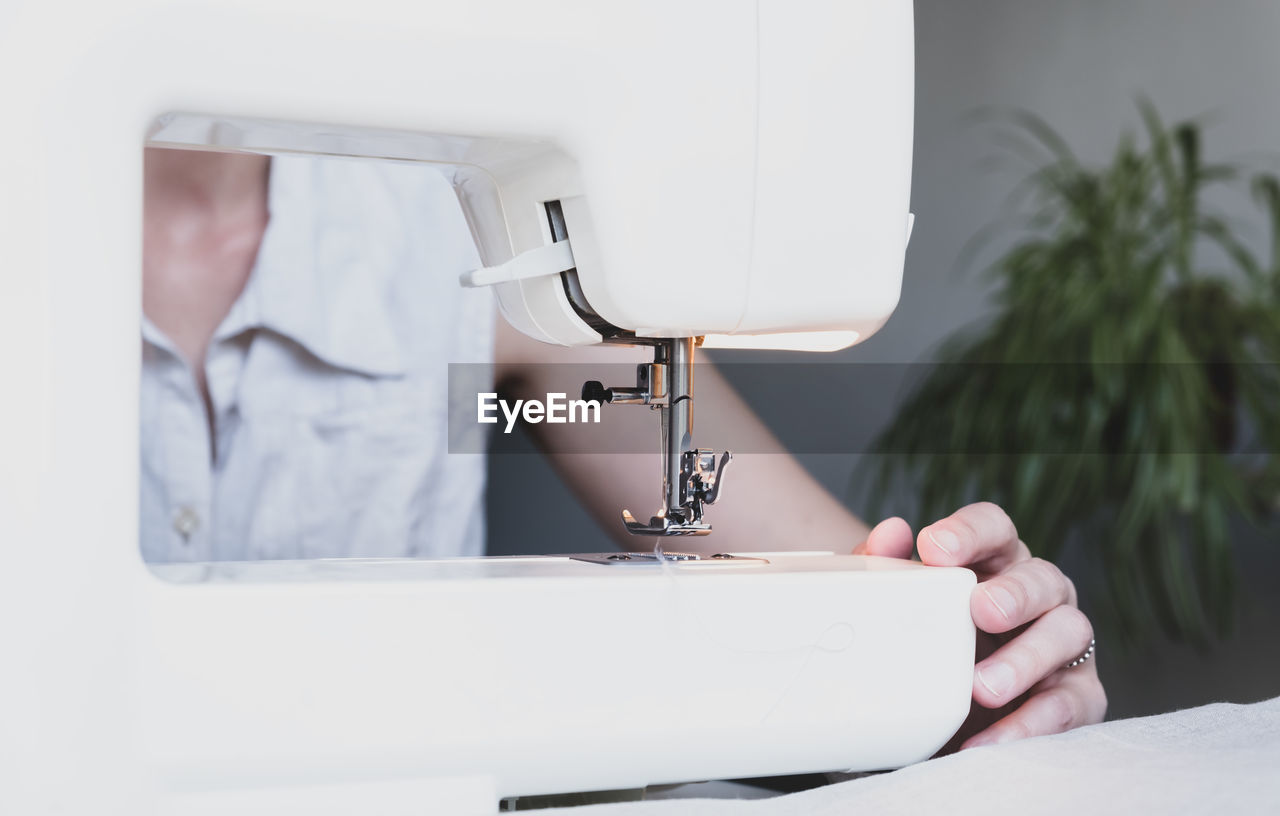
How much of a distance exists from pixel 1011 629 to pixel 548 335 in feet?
1.38

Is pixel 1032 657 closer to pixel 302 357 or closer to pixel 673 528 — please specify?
pixel 673 528

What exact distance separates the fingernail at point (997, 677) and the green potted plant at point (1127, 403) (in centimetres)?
138

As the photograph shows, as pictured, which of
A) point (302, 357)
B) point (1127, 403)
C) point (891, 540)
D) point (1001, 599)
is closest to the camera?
point (1001, 599)

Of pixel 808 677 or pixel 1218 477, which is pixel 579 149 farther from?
pixel 1218 477

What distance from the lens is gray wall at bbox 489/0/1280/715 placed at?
2.50 meters

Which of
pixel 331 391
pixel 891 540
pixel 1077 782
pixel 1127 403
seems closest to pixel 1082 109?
pixel 1127 403

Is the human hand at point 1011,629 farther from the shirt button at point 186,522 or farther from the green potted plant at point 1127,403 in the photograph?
the green potted plant at point 1127,403

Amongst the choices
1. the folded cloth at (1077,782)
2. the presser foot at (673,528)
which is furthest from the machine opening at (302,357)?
the folded cloth at (1077,782)

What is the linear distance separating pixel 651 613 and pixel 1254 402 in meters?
1.86

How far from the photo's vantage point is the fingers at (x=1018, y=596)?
755 millimetres

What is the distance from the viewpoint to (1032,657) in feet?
2.67

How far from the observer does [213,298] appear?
4.94ft

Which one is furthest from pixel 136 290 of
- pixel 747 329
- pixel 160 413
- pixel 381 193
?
pixel 381 193

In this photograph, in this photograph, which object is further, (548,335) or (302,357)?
(302,357)
